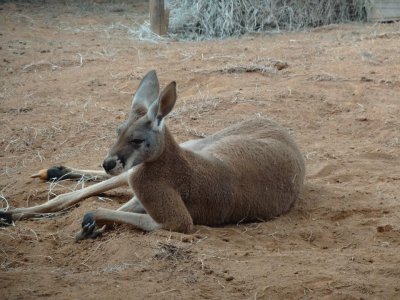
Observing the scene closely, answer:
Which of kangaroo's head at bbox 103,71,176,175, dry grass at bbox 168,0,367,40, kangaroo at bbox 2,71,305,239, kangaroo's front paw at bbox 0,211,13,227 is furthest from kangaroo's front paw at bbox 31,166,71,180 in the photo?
dry grass at bbox 168,0,367,40

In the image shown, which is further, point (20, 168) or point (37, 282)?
point (20, 168)

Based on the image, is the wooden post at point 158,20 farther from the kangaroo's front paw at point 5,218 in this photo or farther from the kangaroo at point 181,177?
the kangaroo's front paw at point 5,218

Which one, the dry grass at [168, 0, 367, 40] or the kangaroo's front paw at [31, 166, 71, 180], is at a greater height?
the dry grass at [168, 0, 367, 40]

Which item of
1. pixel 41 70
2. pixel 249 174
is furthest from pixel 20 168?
pixel 41 70

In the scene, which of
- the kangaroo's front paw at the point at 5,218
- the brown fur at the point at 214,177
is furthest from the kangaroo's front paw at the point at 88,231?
the kangaroo's front paw at the point at 5,218

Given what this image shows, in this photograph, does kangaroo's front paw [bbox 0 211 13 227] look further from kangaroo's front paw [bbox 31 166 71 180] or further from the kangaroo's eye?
the kangaroo's eye

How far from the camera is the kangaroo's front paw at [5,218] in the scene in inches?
214

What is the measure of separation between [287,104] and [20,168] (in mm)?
3088

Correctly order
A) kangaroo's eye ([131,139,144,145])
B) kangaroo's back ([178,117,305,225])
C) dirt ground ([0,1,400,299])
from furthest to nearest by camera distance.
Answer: kangaroo's back ([178,117,305,225]), kangaroo's eye ([131,139,144,145]), dirt ground ([0,1,400,299])

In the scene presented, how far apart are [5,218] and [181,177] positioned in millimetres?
1333

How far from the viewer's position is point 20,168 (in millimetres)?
6762

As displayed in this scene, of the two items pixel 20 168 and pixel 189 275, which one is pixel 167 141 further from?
pixel 20 168

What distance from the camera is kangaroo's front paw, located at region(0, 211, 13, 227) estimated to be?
5445mm

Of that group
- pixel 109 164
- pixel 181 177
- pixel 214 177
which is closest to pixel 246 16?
pixel 214 177
